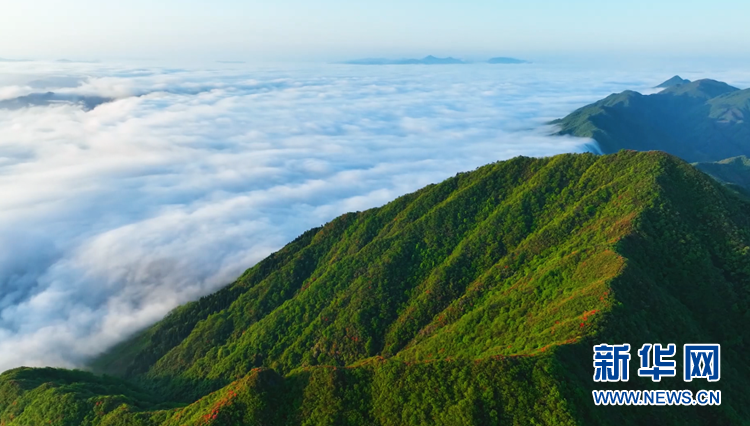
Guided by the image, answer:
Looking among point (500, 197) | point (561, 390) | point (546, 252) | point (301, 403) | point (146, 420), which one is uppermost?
point (500, 197)

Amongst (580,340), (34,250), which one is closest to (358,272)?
(580,340)

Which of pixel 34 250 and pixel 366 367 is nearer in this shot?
pixel 366 367

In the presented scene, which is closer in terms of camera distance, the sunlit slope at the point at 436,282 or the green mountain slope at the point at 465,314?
the green mountain slope at the point at 465,314

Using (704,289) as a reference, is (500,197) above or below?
above

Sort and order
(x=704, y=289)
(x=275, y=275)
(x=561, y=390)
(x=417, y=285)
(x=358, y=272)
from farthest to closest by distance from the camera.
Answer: (x=275, y=275), (x=358, y=272), (x=417, y=285), (x=704, y=289), (x=561, y=390)

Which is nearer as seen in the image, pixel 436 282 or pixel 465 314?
pixel 465 314

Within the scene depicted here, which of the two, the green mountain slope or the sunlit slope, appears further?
the sunlit slope

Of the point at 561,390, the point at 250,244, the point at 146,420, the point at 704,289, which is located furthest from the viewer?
the point at 250,244

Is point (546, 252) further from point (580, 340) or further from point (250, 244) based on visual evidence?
point (250, 244)
